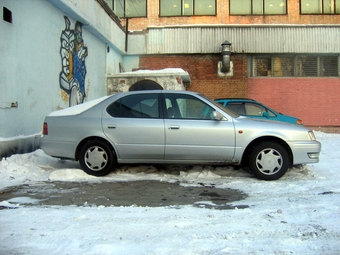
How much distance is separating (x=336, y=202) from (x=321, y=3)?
15967 mm

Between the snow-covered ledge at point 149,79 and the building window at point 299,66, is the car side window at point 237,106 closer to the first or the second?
the snow-covered ledge at point 149,79

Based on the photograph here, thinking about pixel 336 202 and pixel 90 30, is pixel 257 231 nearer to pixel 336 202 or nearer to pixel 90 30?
pixel 336 202

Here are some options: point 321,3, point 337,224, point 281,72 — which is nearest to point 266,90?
point 281,72

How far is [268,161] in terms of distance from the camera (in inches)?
228

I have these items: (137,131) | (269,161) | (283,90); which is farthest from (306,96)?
(137,131)

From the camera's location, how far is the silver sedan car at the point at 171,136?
580cm

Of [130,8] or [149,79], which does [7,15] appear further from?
A: [130,8]

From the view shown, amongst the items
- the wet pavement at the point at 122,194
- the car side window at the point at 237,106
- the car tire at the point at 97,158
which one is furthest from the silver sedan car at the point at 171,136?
the car side window at the point at 237,106

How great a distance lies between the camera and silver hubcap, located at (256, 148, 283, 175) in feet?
19.0

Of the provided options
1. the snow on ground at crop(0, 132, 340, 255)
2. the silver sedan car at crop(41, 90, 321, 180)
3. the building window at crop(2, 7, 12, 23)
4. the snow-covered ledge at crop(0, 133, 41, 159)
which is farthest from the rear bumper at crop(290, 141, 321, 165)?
the building window at crop(2, 7, 12, 23)

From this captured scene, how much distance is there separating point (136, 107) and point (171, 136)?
2.77 feet

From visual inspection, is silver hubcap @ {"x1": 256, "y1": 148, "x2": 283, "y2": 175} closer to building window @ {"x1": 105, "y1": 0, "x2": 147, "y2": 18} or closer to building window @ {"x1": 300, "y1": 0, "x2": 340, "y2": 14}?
building window @ {"x1": 105, "y1": 0, "x2": 147, "y2": 18}

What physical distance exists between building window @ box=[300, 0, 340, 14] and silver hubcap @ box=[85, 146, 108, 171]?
50.2 ft

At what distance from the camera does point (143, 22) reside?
1803 cm
